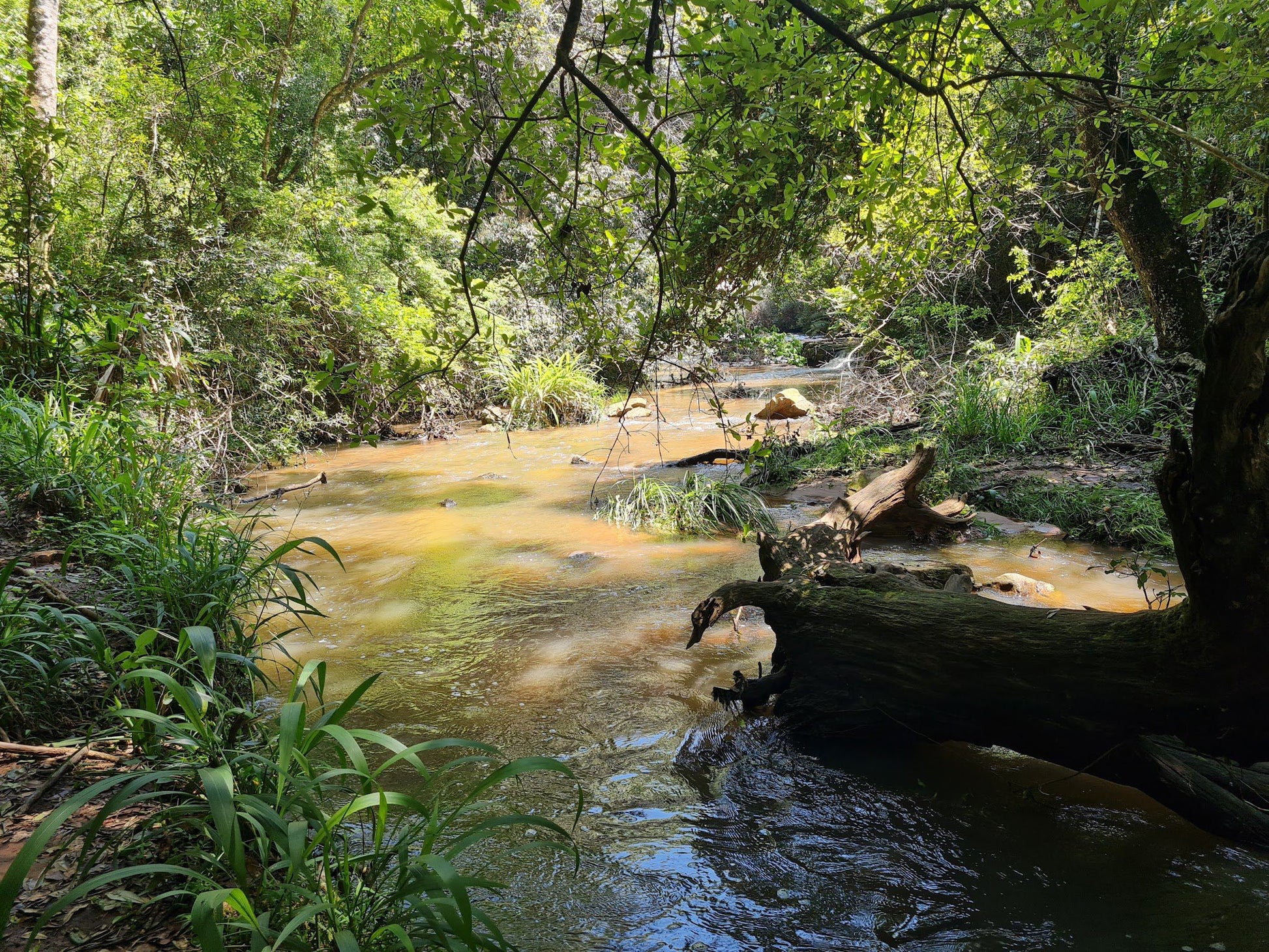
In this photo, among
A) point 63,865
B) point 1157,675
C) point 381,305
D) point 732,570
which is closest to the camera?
point 63,865

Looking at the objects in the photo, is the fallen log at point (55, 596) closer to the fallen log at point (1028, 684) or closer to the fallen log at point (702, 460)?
the fallen log at point (1028, 684)

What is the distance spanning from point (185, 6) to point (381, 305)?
561 cm

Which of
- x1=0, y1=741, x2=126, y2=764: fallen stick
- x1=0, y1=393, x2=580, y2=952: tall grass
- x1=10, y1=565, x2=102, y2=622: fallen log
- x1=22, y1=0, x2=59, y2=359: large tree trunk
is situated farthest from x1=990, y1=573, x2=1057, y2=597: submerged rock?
x1=22, y1=0, x2=59, y2=359: large tree trunk

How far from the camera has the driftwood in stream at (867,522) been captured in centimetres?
446

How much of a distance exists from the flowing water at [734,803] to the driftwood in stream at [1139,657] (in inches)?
9.9

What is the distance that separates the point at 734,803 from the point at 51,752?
2392 mm

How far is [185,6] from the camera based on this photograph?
1108 centimetres

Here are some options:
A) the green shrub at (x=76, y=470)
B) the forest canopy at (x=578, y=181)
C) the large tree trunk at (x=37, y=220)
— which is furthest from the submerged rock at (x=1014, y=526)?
the large tree trunk at (x=37, y=220)

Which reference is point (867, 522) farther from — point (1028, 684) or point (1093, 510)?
A: point (1028, 684)

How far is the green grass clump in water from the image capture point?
7188 mm

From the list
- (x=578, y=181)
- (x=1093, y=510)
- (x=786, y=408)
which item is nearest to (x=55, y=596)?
(x=578, y=181)

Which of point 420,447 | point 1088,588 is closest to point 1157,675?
point 1088,588

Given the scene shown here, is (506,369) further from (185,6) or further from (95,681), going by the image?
(95,681)

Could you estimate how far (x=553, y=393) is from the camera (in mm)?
14359
